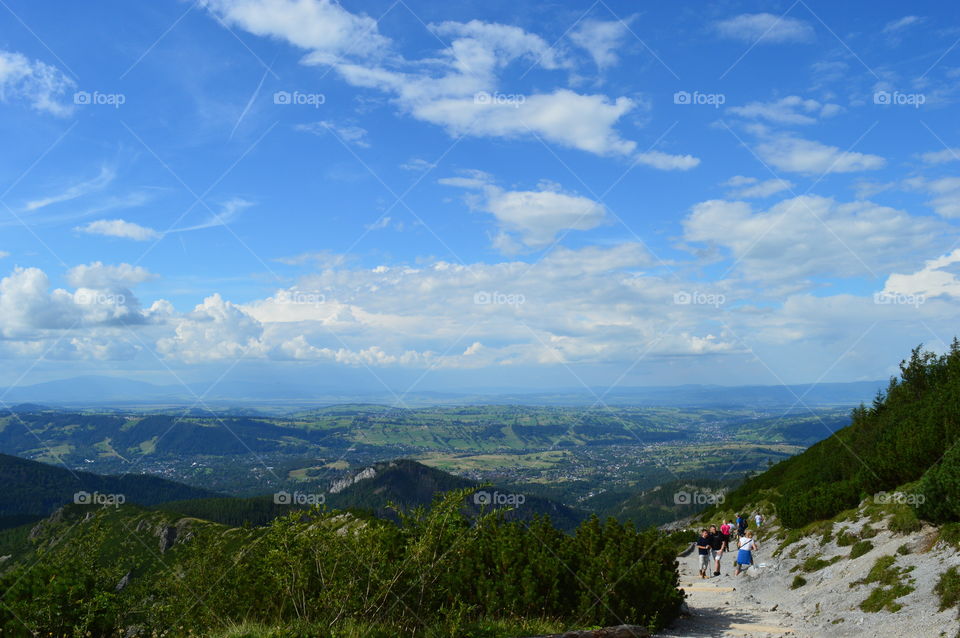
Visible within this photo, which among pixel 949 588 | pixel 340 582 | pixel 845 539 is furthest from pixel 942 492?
pixel 340 582

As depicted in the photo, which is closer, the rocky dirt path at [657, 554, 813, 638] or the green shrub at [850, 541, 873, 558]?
the rocky dirt path at [657, 554, 813, 638]

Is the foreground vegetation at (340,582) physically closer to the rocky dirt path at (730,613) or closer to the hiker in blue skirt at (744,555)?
the rocky dirt path at (730,613)

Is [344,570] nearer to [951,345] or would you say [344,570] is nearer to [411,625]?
[411,625]

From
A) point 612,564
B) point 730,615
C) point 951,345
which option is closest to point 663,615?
point 612,564

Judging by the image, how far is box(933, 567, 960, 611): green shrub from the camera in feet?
44.5

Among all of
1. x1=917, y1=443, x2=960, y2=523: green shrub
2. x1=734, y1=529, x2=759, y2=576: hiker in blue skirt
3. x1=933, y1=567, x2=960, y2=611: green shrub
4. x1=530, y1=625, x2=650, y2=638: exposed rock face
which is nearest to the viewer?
x1=530, y1=625, x2=650, y2=638: exposed rock face

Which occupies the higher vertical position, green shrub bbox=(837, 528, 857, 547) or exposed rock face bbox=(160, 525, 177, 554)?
green shrub bbox=(837, 528, 857, 547)

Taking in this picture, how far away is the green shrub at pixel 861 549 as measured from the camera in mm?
20547

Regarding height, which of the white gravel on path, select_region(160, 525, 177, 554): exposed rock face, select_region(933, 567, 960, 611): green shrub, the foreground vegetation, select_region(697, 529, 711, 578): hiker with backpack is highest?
the foreground vegetation

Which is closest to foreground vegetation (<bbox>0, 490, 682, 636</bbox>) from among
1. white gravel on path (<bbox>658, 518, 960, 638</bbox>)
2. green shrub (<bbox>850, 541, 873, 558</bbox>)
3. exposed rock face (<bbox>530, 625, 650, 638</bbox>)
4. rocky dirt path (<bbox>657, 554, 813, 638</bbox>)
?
rocky dirt path (<bbox>657, 554, 813, 638</bbox>)

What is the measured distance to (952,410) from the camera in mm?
26016

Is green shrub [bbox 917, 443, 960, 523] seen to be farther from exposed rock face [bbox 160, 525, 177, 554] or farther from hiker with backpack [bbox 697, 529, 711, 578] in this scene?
exposed rock face [bbox 160, 525, 177, 554]

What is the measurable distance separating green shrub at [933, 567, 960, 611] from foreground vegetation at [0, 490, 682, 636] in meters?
6.32

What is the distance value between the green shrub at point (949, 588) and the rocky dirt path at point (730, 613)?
3.29 metres
